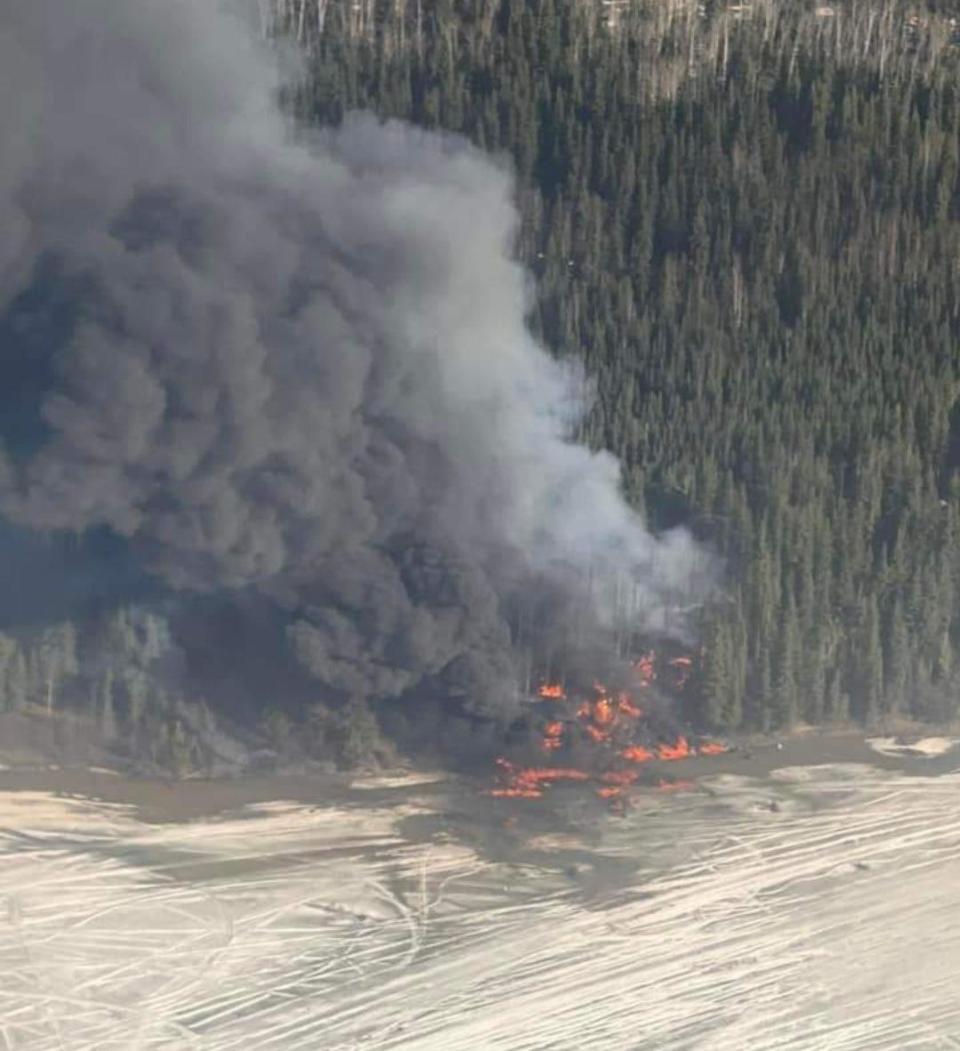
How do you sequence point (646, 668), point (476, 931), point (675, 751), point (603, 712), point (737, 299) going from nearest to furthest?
point (476, 931) → point (603, 712) → point (675, 751) → point (646, 668) → point (737, 299)

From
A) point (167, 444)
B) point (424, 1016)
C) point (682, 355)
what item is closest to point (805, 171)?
point (682, 355)

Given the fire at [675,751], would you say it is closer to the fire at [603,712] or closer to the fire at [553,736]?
the fire at [603,712]

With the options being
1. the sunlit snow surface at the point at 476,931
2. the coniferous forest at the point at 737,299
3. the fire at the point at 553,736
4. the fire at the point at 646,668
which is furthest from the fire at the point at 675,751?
the fire at the point at 553,736

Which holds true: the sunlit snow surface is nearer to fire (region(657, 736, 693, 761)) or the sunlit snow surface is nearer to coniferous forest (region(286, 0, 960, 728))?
fire (region(657, 736, 693, 761))

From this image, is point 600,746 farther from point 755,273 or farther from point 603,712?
point 755,273

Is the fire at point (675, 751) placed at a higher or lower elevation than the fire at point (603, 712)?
lower

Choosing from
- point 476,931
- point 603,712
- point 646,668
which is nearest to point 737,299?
point 646,668

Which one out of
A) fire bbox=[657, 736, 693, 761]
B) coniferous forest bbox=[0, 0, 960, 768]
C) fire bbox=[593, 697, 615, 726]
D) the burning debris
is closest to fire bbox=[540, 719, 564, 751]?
the burning debris
